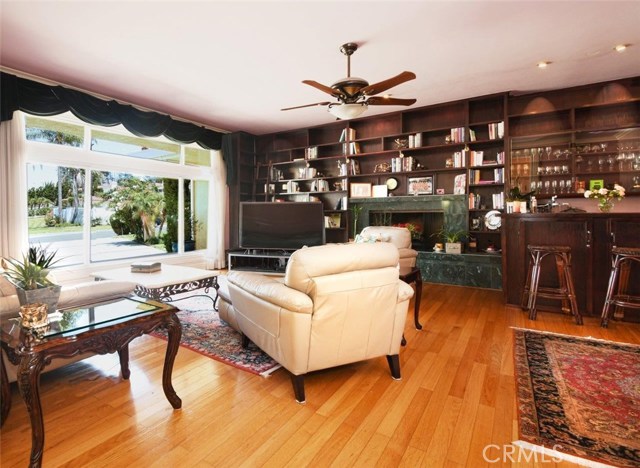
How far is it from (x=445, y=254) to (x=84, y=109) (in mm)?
5411

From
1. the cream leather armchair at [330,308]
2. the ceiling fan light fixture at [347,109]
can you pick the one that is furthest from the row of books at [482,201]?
the cream leather armchair at [330,308]

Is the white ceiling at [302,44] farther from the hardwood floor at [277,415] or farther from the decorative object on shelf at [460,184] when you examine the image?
the hardwood floor at [277,415]

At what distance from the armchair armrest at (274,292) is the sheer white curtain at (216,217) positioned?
4232 millimetres

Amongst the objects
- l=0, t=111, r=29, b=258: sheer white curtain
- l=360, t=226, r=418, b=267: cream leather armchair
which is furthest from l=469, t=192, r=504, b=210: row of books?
l=0, t=111, r=29, b=258: sheer white curtain

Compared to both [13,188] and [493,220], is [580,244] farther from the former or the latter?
[13,188]

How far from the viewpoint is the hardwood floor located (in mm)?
1505

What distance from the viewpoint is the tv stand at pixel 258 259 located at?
500 centimetres

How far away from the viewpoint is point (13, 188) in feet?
12.2

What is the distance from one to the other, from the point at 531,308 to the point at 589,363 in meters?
1.13

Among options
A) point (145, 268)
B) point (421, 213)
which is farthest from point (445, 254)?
point (145, 268)

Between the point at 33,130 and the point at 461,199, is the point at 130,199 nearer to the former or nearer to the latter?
the point at 33,130

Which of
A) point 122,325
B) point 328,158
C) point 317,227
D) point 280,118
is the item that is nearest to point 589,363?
point 122,325

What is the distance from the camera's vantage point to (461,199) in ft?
16.5

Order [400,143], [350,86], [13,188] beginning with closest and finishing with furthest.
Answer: [350,86] → [13,188] → [400,143]
